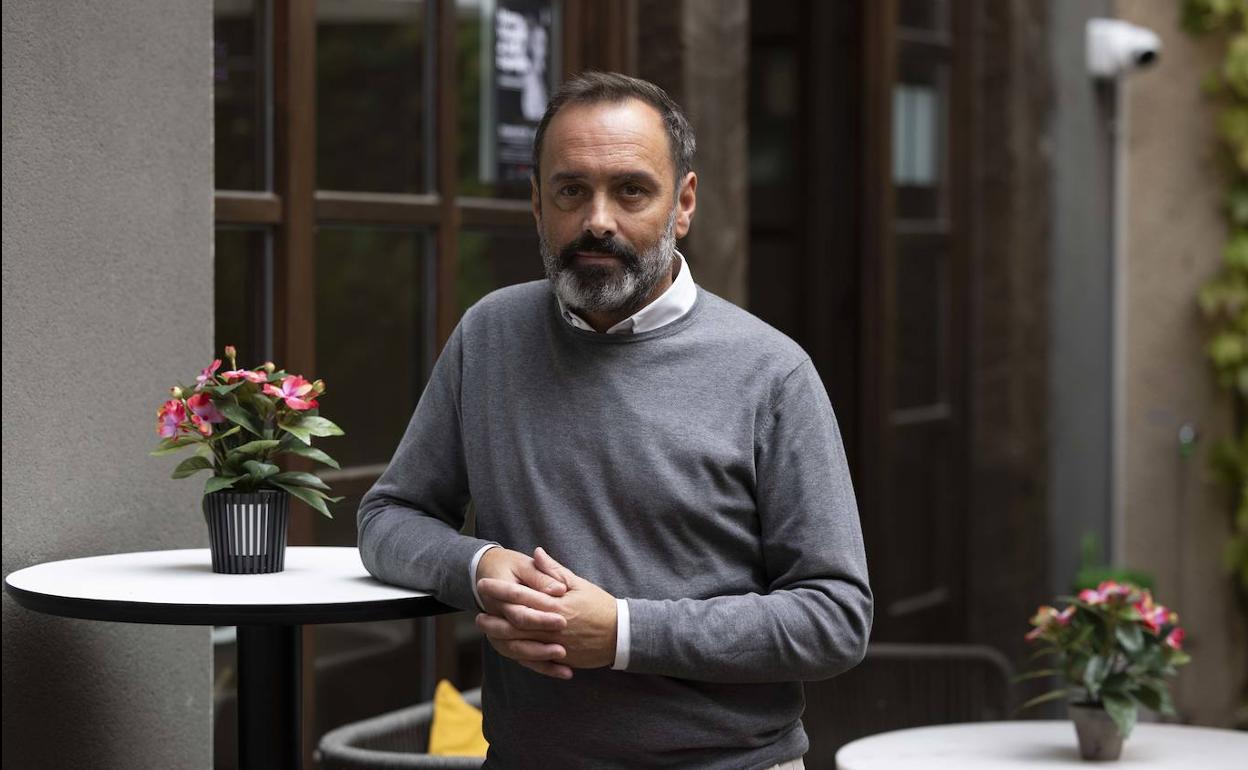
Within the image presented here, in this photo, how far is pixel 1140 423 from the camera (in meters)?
7.25

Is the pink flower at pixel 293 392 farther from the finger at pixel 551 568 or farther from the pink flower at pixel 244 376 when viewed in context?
the finger at pixel 551 568

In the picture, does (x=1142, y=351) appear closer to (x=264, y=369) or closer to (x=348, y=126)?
(x=348, y=126)

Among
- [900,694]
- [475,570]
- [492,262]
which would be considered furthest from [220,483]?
[900,694]

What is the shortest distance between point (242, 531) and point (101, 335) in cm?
57

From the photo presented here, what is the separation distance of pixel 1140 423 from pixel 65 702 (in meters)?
5.23

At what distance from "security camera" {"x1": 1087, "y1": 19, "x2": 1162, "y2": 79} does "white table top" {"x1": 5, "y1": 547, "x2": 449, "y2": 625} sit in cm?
503

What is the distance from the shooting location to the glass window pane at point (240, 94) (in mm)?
3533

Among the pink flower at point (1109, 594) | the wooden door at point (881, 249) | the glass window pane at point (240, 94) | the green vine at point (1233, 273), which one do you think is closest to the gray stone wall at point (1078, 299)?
the green vine at point (1233, 273)

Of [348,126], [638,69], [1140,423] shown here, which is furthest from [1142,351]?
[348,126]

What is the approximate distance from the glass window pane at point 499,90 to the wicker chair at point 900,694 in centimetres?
140

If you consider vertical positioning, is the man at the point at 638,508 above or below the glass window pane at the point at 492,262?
below

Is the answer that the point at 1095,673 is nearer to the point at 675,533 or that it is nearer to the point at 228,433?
the point at 675,533

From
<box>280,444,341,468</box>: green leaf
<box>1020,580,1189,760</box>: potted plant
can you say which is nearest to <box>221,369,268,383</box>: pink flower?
<box>280,444,341,468</box>: green leaf

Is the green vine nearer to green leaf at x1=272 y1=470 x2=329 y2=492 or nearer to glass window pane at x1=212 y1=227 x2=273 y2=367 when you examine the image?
glass window pane at x1=212 y1=227 x2=273 y2=367
